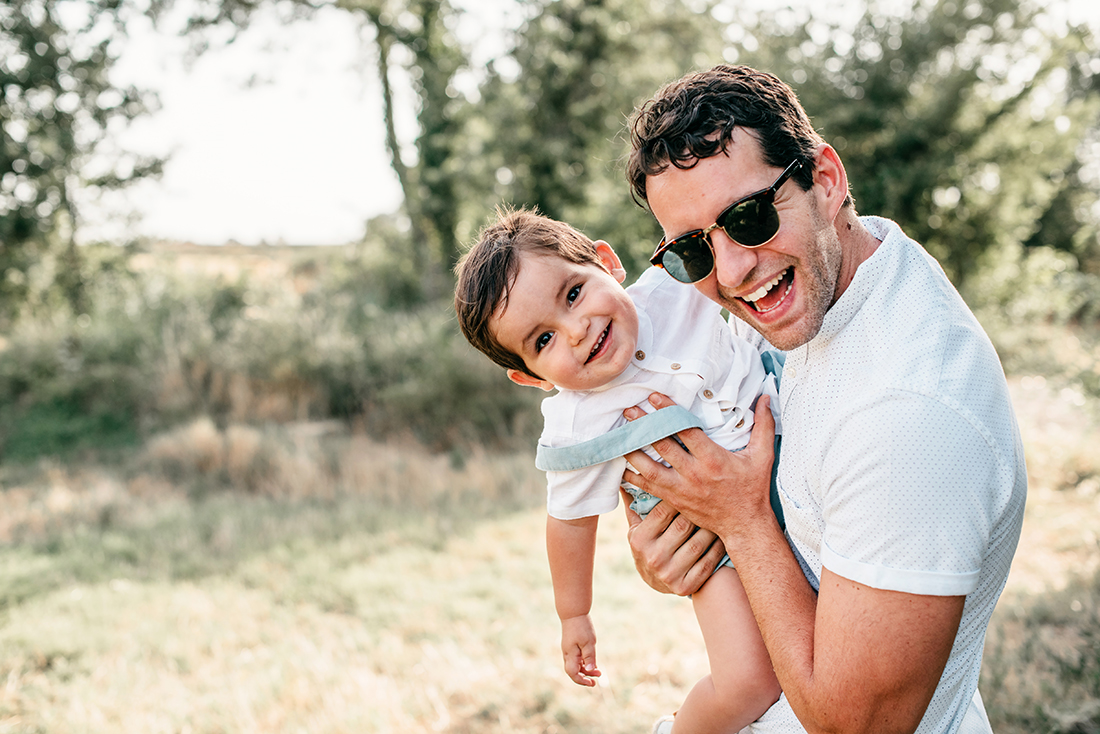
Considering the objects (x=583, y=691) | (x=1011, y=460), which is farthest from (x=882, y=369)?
(x=583, y=691)

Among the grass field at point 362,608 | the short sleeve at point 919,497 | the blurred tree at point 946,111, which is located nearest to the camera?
the short sleeve at point 919,497

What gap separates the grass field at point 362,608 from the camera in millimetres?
3461

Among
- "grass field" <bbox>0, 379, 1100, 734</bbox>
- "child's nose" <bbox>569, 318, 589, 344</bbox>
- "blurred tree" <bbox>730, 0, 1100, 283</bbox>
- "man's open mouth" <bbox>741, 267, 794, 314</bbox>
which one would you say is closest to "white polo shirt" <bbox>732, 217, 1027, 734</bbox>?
"man's open mouth" <bbox>741, 267, 794, 314</bbox>

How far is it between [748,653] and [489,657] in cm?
258

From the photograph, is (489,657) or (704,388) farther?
(489,657)

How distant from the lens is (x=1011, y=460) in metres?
1.31

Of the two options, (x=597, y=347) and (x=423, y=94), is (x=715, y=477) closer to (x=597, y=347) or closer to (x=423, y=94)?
(x=597, y=347)

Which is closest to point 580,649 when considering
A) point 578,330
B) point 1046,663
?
point 578,330

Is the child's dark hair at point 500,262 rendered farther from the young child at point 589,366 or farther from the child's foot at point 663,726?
the child's foot at point 663,726

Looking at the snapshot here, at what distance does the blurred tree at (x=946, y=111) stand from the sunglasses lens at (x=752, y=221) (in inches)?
441

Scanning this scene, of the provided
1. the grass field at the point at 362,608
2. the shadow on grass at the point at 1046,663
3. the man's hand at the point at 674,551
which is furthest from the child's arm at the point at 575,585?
the shadow on grass at the point at 1046,663

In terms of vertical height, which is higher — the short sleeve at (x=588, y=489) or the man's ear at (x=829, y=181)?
the man's ear at (x=829, y=181)

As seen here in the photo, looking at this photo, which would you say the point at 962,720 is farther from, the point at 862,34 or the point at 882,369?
the point at 862,34

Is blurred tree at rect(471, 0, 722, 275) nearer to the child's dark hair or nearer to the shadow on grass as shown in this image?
the shadow on grass
